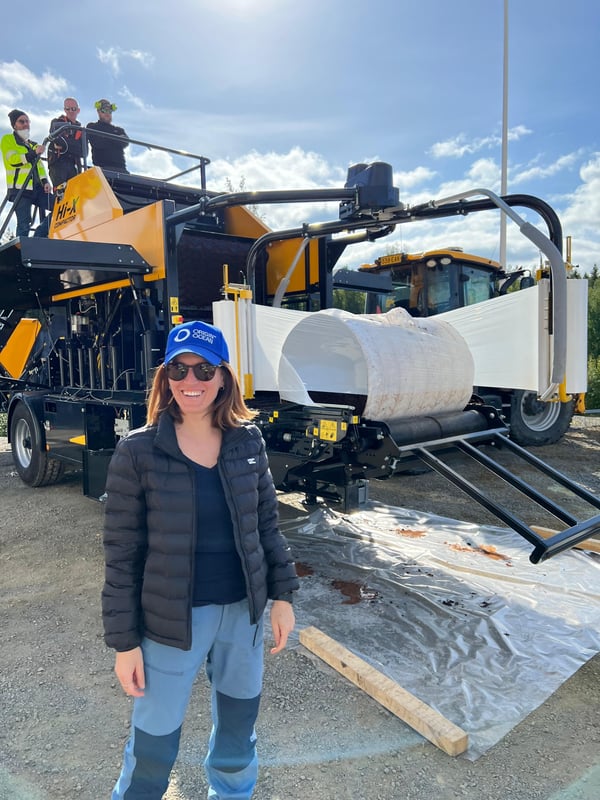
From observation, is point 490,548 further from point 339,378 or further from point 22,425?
point 22,425

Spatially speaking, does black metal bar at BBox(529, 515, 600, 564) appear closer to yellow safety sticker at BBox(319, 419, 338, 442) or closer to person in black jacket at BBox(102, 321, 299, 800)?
yellow safety sticker at BBox(319, 419, 338, 442)

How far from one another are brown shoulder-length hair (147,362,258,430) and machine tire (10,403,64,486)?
5470mm

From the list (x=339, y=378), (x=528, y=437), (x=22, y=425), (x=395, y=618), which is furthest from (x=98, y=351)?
(x=528, y=437)

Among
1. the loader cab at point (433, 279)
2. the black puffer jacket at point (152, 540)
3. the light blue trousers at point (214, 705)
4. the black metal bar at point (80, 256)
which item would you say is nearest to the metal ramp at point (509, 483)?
the light blue trousers at point (214, 705)

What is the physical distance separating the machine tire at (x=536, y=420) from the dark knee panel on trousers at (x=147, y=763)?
25.2ft

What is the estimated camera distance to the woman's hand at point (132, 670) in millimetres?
1808

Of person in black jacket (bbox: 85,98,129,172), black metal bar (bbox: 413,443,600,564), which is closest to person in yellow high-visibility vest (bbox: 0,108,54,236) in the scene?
person in black jacket (bbox: 85,98,129,172)

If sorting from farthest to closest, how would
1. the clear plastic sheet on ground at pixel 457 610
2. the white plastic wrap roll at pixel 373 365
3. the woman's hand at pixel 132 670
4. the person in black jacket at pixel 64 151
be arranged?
the person in black jacket at pixel 64 151
the white plastic wrap roll at pixel 373 365
the clear plastic sheet on ground at pixel 457 610
the woman's hand at pixel 132 670

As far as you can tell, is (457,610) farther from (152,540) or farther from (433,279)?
(433,279)

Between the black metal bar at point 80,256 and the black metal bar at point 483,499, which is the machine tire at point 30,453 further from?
the black metal bar at point 483,499

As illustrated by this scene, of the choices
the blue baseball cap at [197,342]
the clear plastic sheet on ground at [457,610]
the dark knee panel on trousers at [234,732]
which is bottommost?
the clear plastic sheet on ground at [457,610]

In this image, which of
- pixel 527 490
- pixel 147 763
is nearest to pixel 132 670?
pixel 147 763

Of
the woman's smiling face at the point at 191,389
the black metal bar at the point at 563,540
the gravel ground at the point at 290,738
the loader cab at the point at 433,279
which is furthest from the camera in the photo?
the loader cab at the point at 433,279

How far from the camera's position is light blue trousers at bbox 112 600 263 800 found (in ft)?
6.07
